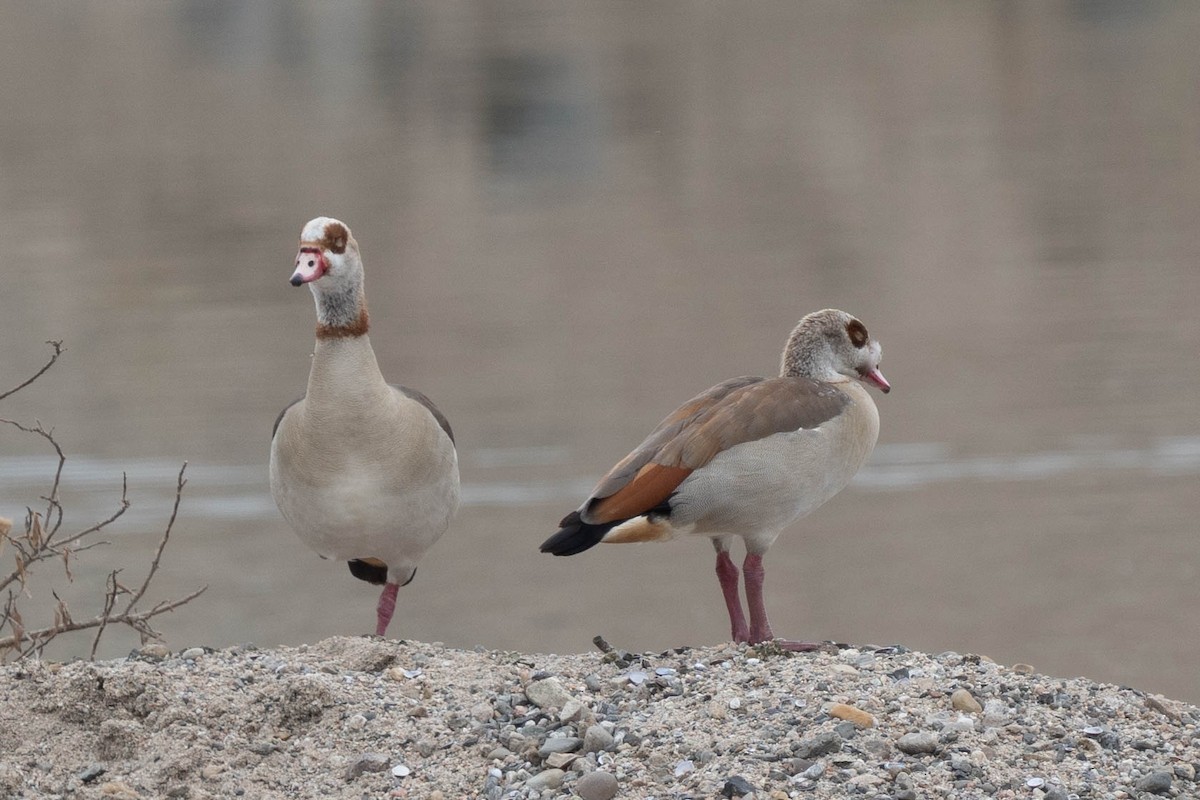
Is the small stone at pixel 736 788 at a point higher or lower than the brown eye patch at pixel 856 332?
lower

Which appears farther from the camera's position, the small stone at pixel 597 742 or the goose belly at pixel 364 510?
the goose belly at pixel 364 510

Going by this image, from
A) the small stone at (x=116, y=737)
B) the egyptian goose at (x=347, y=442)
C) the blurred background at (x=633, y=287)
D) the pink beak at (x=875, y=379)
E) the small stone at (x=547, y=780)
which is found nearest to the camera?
the small stone at (x=547, y=780)

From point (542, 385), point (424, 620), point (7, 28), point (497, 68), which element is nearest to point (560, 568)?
point (424, 620)

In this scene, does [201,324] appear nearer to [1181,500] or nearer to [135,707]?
[1181,500]

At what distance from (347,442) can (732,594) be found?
4.71ft

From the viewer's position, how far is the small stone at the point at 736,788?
4871mm

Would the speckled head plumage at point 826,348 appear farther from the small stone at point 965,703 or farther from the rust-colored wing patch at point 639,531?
the small stone at point 965,703

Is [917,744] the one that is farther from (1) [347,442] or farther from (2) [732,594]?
(1) [347,442]

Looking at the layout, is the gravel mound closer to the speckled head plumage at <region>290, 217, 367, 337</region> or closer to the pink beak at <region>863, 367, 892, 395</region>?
the speckled head plumage at <region>290, 217, 367, 337</region>

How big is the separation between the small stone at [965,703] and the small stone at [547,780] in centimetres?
116

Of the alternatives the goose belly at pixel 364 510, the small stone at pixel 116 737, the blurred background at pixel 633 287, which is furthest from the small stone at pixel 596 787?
the blurred background at pixel 633 287

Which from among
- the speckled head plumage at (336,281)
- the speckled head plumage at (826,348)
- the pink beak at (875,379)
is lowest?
the pink beak at (875,379)

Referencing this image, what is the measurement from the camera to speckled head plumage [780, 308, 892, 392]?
23.0 feet

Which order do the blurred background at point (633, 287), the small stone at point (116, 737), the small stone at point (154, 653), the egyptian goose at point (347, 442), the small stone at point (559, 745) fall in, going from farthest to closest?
the blurred background at point (633, 287)
the egyptian goose at point (347, 442)
the small stone at point (154, 653)
the small stone at point (116, 737)
the small stone at point (559, 745)
